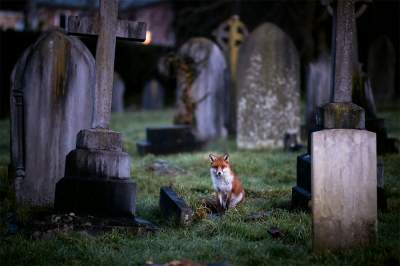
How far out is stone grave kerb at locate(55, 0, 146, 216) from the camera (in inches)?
263

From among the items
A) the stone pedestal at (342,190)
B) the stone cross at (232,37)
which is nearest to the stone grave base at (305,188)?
the stone pedestal at (342,190)

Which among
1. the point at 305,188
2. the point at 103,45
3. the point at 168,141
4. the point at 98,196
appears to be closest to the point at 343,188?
the point at 305,188

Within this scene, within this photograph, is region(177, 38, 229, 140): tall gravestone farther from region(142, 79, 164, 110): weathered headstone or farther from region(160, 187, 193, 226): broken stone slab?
region(142, 79, 164, 110): weathered headstone

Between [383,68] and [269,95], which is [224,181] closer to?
[269,95]

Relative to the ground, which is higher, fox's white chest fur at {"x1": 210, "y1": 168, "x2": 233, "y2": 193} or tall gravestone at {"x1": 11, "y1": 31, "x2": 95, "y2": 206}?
tall gravestone at {"x1": 11, "y1": 31, "x2": 95, "y2": 206}

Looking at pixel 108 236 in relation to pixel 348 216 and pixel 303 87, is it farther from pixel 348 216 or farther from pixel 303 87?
pixel 303 87

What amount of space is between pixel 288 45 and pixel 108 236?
8.26 meters

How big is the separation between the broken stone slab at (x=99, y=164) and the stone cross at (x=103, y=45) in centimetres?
37

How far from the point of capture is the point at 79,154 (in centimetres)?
680

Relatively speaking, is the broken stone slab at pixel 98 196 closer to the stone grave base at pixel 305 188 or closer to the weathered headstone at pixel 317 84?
the stone grave base at pixel 305 188

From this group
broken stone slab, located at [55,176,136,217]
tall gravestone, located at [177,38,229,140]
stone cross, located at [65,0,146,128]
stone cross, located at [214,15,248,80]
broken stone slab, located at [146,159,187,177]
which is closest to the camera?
broken stone slab, located at [55,176,136,217]

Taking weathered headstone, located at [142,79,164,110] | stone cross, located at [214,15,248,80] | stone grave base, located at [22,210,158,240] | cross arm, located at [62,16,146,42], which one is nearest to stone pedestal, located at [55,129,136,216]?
stone grave base, located at [22,210,158,240]

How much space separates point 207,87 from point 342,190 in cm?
954

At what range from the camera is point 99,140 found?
6.83 m
